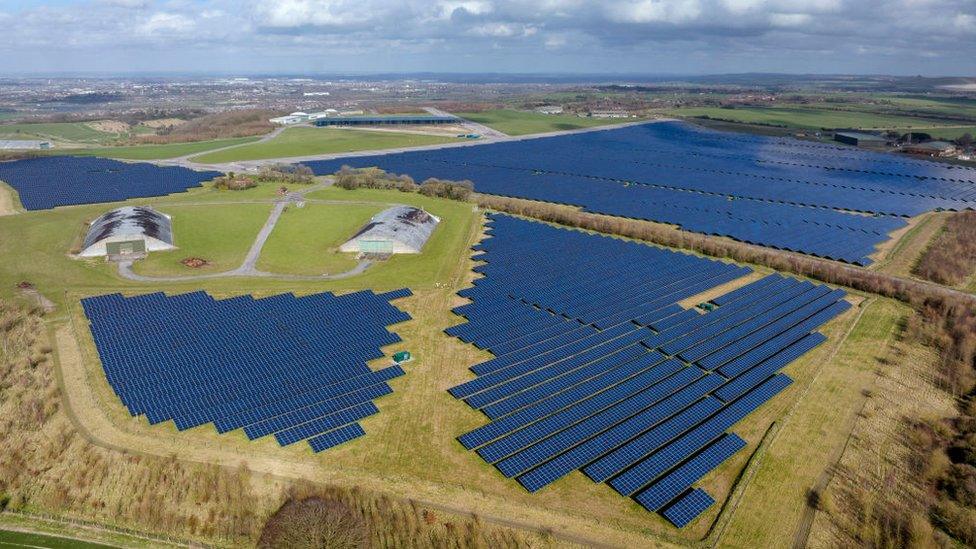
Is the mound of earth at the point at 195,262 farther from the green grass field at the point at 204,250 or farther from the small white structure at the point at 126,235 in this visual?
the small white structure at the point at 126,235

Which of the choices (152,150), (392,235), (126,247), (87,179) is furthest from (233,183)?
(152,150)

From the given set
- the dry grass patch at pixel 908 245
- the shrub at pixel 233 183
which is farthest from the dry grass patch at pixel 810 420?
the shrub at pixel 233 183

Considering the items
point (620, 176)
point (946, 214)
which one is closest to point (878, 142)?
point (946, 214)

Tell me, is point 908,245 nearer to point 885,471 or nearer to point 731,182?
point 731,182

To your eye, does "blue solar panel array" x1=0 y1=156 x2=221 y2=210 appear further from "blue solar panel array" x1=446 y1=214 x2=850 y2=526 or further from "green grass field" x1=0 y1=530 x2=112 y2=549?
"green grass field" x1=0 y1=530 x2=112 y2=549

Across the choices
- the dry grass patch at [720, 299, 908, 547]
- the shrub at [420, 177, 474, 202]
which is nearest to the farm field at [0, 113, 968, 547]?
the dry grass patch at [720, 299, 908, 547]
